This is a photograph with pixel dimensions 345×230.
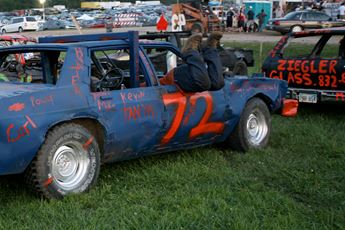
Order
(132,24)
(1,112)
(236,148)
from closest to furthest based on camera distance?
(1,112)
(236,148)
(132,24)

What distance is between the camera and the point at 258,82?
6.94m

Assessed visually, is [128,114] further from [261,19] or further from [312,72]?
[261,19]

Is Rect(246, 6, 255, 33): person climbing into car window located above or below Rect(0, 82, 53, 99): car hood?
below

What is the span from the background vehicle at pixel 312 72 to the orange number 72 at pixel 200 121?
296cm

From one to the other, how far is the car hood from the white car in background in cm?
4698

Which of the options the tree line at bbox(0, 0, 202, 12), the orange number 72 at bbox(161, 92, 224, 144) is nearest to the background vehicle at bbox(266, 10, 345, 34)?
the orange number 72 at bbox(161, 92, 224, 144)

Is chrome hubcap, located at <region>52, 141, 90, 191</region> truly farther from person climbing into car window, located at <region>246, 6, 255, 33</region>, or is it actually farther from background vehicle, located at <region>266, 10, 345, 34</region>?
person climbing into car window, located at <region>246, 6, 255, 33</region>

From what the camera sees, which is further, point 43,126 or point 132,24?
point 132,24

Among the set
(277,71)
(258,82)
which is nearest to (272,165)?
(258,82)

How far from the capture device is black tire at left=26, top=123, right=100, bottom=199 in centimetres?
472

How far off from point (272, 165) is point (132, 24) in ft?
163

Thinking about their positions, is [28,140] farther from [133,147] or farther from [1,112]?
[133,147]

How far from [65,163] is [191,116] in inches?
60.0

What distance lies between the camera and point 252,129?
23.1 feet
